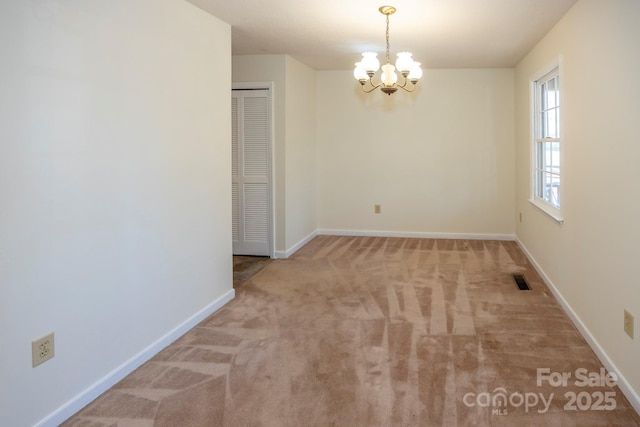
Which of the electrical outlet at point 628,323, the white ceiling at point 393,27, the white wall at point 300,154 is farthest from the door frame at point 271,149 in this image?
the electrical outlet at point 628,323

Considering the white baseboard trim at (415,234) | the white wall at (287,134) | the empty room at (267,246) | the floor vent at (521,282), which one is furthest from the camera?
the white baseboard trim at (415,234)

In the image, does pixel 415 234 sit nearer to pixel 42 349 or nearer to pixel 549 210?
pixel 549 210

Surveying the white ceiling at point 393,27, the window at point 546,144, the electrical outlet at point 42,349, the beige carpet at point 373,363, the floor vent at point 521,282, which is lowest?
the beige carpet at point 373,363

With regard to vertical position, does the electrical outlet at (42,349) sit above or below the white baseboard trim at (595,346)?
above

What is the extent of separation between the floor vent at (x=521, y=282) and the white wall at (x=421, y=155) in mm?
2062

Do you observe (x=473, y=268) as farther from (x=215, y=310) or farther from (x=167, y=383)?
(x=167, y=383)

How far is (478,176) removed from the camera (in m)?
6.63

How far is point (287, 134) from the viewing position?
221 inches

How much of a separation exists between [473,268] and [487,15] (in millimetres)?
2467

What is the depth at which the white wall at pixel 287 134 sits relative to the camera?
18.0 feet

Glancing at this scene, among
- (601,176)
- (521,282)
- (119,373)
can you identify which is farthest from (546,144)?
(119,373)

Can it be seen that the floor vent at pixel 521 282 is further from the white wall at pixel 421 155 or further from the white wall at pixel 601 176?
the white wall at pixel 421 155

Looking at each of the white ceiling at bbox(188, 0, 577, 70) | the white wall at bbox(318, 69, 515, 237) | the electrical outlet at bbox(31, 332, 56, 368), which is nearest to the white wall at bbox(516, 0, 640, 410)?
the white ceiling at bbox(188, 0, 577, 70)

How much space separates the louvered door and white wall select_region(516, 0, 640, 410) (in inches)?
118
